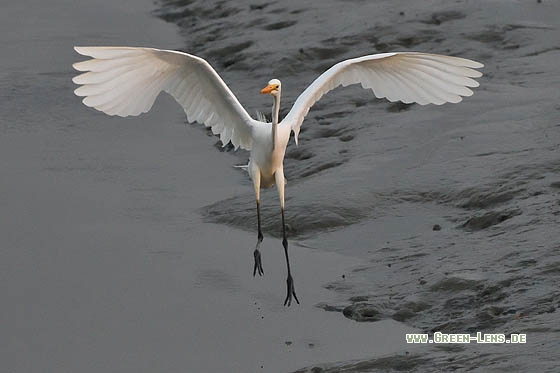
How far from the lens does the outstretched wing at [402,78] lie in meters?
7.93

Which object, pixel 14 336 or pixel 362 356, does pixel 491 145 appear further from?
pixel 14 336

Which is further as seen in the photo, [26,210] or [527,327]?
[26,210]

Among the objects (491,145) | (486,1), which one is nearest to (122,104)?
(491,145)

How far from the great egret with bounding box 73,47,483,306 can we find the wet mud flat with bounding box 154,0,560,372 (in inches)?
37.7

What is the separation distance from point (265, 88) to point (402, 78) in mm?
1116

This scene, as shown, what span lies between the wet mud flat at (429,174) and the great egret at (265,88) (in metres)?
0.96

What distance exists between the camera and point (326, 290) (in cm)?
839

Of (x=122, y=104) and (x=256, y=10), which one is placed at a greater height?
(x=122, y=104)

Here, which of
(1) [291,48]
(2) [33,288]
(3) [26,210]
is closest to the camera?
(2) [33,288]

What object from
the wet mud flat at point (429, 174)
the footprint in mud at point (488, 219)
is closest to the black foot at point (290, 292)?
the wet mud flat at point (429, 174)

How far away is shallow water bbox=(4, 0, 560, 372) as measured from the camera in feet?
24.7

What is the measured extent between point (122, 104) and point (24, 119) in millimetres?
5264

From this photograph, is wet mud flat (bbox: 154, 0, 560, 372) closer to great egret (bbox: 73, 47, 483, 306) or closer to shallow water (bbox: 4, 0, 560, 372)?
shallow water (bbox: 4, 0, 560, 372)

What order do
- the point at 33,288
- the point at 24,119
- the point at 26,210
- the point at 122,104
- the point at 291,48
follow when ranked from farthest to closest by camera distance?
the point at 291,48, the point at 24,119, the point at 26,210, the point at 33,288, the point at 122,104
